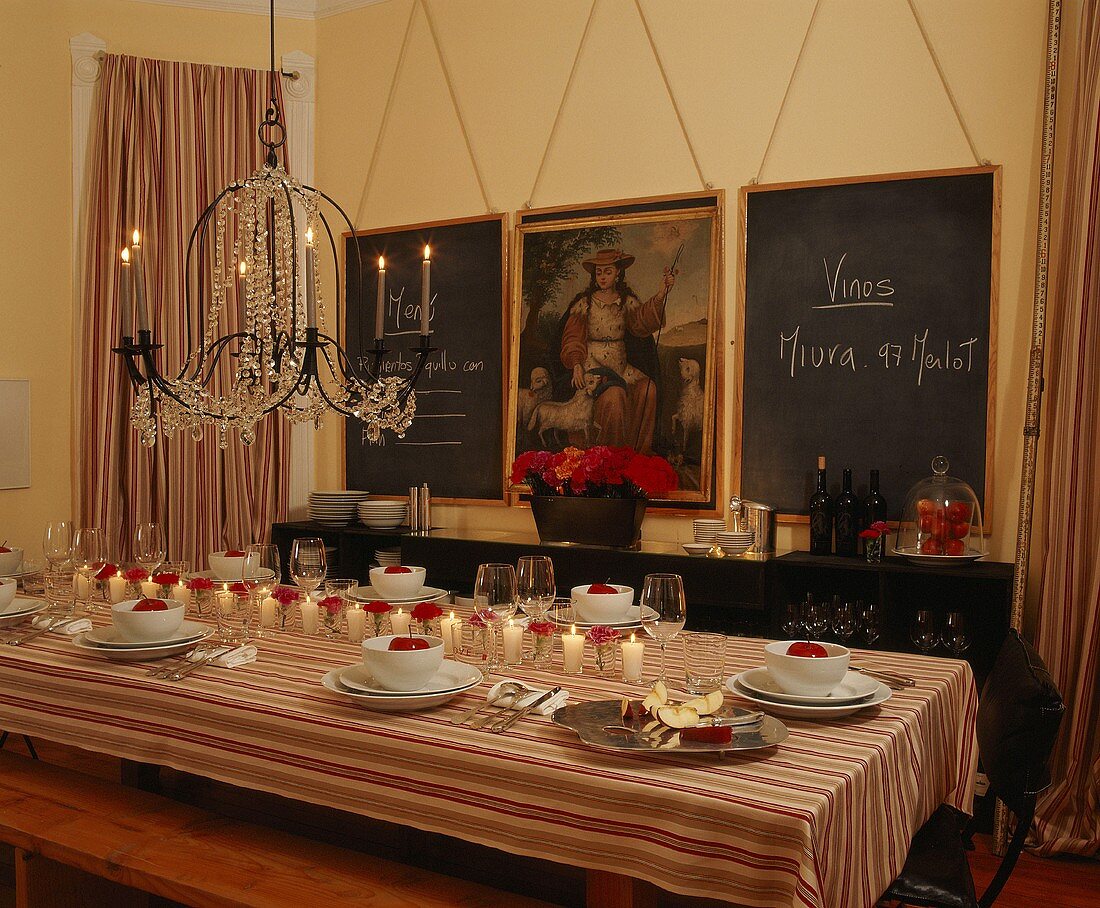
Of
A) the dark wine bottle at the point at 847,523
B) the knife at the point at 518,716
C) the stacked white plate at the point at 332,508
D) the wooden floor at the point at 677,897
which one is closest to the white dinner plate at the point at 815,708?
the knife at the point at 518,716

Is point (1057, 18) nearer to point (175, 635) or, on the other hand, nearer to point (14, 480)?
point (175, 635)

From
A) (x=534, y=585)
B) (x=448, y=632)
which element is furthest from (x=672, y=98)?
(x=448, y=632)

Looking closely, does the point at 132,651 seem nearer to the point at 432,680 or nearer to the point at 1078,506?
the point at 432,680

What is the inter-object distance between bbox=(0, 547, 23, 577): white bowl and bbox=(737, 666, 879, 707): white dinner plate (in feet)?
8.53

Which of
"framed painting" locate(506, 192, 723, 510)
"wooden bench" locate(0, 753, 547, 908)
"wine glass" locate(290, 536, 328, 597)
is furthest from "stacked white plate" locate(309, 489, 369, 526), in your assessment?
"wooden bench" locate(0, 753, 547, 908)

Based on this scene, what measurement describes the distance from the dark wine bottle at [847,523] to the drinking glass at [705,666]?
6.21 feet

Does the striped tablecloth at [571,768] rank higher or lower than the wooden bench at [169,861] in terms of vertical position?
higher

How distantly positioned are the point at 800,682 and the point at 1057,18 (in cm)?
279

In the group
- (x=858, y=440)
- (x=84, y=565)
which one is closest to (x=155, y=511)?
(x=84, y=565)

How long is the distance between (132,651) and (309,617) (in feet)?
1.61

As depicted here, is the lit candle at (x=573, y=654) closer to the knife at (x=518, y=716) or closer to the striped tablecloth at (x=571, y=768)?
the striped tablecloth at (x=571, y=768)

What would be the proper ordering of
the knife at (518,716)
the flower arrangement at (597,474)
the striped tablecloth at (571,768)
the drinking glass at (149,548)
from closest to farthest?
the striped tablecloth at (571,768)
the knife at (518,716)
the drinking glass at (149,548)
the flower arrangement at (597,474)

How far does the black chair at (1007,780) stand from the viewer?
2.04 m

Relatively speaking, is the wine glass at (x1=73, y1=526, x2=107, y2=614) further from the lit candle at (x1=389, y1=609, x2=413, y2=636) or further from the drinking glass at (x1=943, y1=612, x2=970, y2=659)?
the drinking glass at (x1=943, y1=612, x2=970, y2=659)
